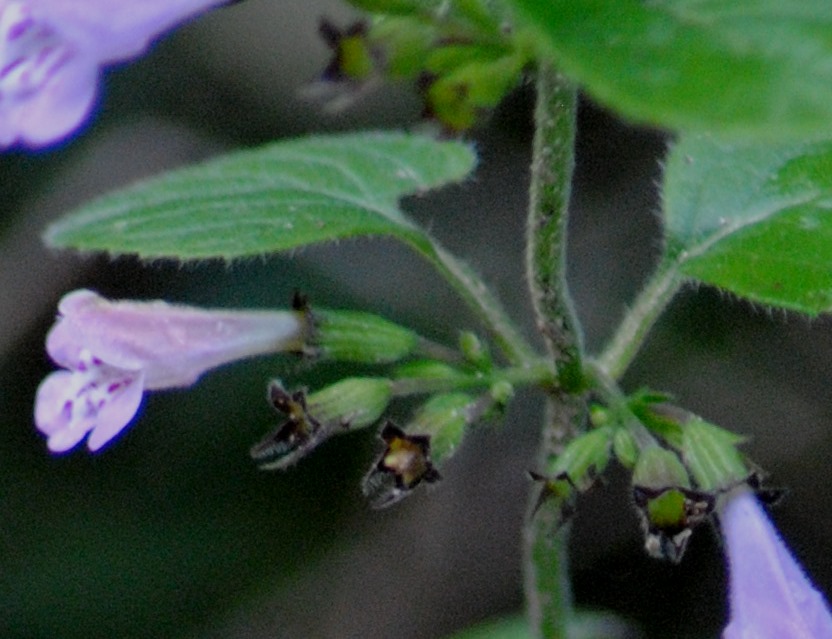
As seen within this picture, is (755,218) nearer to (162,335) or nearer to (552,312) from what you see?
(552,312)

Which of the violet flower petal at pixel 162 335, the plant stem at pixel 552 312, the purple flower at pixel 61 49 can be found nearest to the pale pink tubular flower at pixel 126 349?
the violet flower petal at pixel 162 335

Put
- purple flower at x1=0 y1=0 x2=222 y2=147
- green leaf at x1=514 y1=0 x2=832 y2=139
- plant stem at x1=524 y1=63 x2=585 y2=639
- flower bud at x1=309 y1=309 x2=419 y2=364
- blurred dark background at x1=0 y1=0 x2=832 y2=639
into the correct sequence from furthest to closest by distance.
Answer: blurred dark background at x1=0 y1=0 x2=832 y2=639 < flower bud at x1=309 y1=309 x2=419 y2=364 < plant stem at x1=524 y1=63 x2=585 y2=639 < purple flower at x1=0 y1=0 x2=222 y2=147 < green leaf at x1=514 y1=0 x2=832 y2=139

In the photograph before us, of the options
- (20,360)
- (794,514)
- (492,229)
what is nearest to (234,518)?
(20,360)

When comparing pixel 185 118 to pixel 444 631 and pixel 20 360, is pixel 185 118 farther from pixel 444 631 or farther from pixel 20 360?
pixel 444 631

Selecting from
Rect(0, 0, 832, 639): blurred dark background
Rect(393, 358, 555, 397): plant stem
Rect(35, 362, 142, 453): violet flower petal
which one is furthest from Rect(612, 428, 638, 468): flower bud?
Rect(0, 0, 832, 639): blurred dark background

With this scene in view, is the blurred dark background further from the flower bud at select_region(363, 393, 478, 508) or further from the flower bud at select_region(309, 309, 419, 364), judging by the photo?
the flower bud at select_region(363, 393, 478, 508)

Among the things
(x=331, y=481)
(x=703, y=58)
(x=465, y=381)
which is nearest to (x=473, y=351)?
(x=465, y=381)

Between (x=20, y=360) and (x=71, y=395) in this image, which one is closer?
(x=71, y=395)

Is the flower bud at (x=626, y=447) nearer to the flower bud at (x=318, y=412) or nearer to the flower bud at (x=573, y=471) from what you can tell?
the flower bud at (x=573, y=471)
